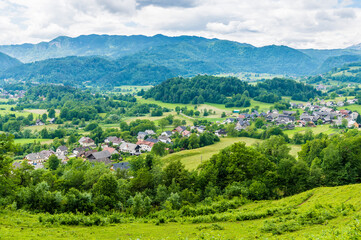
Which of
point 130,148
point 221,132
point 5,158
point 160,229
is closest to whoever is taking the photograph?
point 160,229

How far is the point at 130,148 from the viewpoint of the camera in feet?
220

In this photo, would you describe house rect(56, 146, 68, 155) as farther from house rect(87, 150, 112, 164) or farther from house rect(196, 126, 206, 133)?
house rect(196, 126, 206, 133)

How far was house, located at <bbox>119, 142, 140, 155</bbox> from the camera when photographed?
6606 centimetres

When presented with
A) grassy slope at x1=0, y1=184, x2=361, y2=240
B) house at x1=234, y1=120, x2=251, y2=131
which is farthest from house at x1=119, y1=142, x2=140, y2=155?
grassy slope at x1=0, y1=184, x2=361, y2=240

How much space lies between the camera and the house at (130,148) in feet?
217

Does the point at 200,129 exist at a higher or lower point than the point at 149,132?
lower

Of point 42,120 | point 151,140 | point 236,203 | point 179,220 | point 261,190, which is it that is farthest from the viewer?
point 42,120

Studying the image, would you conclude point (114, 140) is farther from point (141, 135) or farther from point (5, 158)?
point (5, 158)

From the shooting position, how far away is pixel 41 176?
1133 inches

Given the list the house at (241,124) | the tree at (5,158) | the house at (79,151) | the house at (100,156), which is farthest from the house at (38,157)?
the house at (241,124)

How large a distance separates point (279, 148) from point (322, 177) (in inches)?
251

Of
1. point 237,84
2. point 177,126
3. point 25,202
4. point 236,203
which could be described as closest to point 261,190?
point 236,203

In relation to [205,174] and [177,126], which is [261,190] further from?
[177,126]

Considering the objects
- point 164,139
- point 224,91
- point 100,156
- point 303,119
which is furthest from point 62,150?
point 224,91
